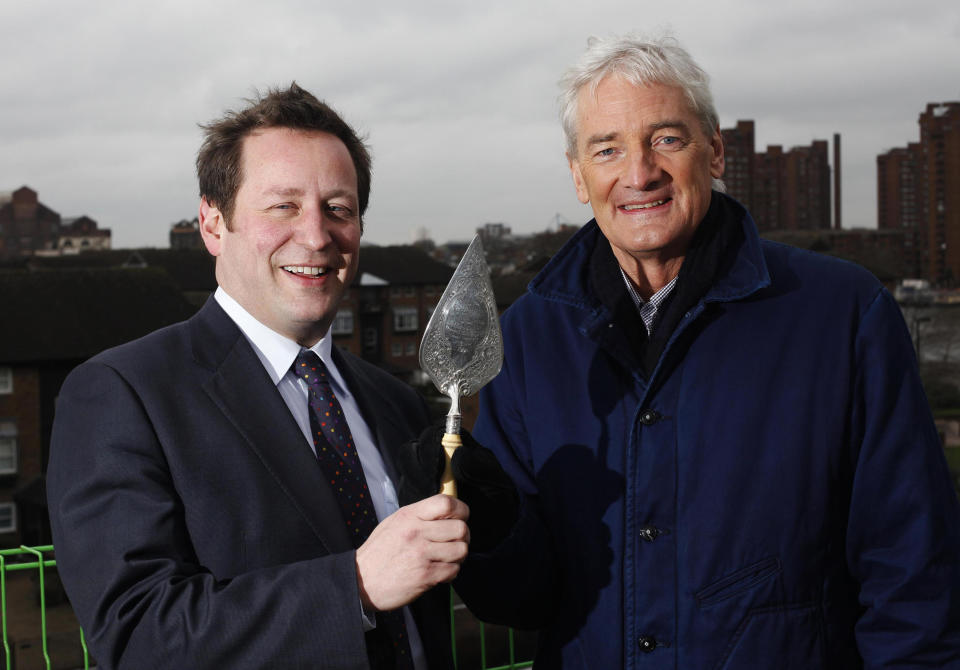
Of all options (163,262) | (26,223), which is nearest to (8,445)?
(163,262)

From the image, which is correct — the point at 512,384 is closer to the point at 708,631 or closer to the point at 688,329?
the point at 688,329

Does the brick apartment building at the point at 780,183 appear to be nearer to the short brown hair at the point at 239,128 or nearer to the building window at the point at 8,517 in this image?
the building window at the point at 8,517

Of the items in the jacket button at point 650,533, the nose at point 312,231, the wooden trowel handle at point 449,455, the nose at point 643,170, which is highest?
the nose at point 643,170

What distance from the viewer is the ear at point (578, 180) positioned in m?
2.85

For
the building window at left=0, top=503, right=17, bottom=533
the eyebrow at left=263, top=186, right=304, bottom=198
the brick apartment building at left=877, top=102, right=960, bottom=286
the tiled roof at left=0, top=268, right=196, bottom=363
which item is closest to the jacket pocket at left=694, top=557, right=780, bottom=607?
the eyebrow at left=263, top=186, right=304, bottom=198

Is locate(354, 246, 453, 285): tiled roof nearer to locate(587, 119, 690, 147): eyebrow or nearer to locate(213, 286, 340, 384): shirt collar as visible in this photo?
locate(213, 286, 340, 384): shirt collar

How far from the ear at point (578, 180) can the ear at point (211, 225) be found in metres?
1.08

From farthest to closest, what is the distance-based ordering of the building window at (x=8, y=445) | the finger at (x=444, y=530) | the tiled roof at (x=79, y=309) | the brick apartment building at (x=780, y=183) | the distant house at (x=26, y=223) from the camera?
the brick apartment building at (x=780, y=183) < the distant house at (x=26, y=223) < the tiled roof at (x=79, y=309) < the building window at (x=8, y=445) < the finger at (x=444, y=530)

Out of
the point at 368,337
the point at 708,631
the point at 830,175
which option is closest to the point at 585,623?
the point at 708,631

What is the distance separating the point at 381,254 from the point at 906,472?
185 ft

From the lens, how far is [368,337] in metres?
55.6

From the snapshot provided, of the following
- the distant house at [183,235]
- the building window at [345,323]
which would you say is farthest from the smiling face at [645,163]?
the distant house at [183,235]

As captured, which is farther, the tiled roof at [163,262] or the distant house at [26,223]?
the distant house at [26,223]

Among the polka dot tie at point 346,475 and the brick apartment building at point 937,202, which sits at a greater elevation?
the brick apartment building at point 937,202
